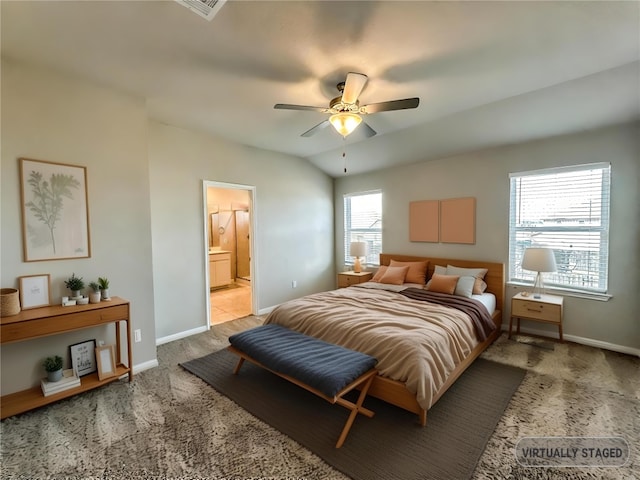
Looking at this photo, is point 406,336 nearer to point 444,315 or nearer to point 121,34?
point 444,315

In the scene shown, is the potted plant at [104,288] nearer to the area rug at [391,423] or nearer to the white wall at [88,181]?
the white wall at [88,181]

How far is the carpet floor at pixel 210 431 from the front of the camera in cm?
174

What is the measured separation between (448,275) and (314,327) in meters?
2.21

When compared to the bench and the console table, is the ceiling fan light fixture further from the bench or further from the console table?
the console table

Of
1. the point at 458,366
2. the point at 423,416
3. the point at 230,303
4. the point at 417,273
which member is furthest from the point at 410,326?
the point at 230,303

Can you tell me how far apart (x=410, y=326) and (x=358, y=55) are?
7.44 ft

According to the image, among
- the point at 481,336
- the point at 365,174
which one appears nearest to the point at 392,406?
the point at 481,336

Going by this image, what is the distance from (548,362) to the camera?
3.02 m

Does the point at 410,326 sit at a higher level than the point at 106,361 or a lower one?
higher

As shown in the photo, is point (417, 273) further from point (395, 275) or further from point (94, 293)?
point (94, 293)

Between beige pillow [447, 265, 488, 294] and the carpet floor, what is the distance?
110cm

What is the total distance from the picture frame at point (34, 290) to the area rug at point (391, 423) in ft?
4.60

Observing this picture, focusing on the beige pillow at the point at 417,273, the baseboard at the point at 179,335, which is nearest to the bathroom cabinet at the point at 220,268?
the baseboard at the point at 179,335

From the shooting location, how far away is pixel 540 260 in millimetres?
3414
